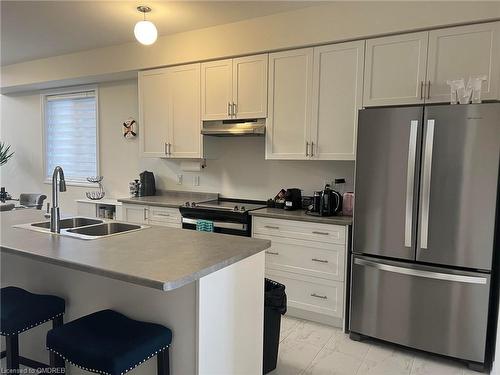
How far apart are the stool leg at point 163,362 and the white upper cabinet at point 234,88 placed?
237 centimetres

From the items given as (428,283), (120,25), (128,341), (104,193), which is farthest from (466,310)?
(104,193)

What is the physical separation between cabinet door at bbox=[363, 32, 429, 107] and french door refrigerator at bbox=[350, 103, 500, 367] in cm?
34

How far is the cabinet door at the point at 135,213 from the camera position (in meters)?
4.02

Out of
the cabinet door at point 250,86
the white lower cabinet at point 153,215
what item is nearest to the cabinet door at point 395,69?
the cabinet door at point 250,86

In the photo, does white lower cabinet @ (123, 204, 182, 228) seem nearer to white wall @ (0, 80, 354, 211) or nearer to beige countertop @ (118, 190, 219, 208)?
beige countertop @ (118, 190, 219, 208)

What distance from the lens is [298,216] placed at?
3.12 metres

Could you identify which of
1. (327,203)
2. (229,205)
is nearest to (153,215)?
(229,205)

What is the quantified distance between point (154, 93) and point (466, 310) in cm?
357

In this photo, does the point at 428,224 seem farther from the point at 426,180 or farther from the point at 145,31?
the point at 145,31

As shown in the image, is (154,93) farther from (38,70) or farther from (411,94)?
(411,94)

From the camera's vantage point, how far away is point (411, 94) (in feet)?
9.12

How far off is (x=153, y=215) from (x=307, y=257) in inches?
70.3

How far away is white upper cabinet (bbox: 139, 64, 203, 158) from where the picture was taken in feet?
12.7

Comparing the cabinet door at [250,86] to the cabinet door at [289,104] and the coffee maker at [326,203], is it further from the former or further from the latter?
the coffee maker at [326,203]
